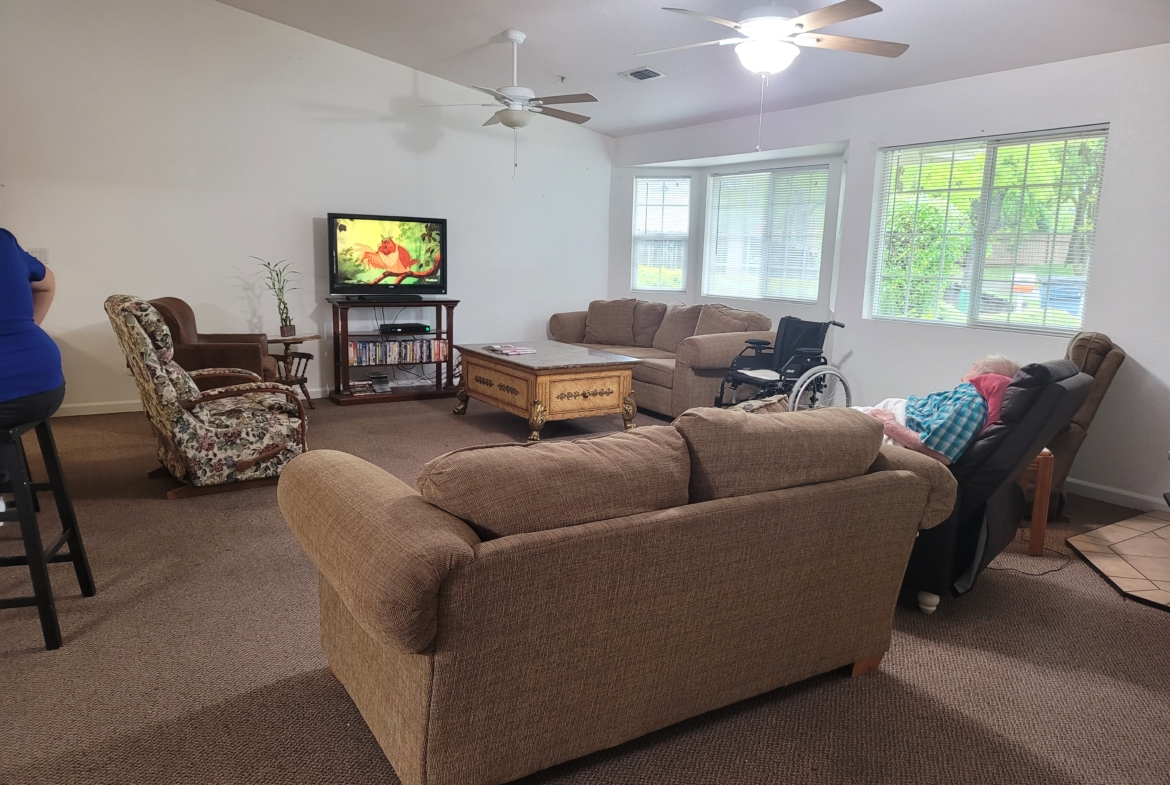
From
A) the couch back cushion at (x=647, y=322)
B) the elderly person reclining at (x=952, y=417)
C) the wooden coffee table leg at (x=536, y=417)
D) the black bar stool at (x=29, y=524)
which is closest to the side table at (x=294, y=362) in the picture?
the wooden coffee table leg at (x=536, y=417)

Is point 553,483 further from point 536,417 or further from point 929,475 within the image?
point 536,417

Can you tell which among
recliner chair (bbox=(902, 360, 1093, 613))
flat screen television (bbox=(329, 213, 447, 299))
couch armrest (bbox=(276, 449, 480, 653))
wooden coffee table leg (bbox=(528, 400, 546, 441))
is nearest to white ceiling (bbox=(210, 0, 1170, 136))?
flat screen television (bbox=(329, 213, 447, 299))

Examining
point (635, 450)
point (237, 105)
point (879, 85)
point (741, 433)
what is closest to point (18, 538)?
point (635, 450)

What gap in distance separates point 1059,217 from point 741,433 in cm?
371

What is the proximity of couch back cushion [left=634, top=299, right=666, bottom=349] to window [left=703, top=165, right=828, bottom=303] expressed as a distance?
0.83 meters

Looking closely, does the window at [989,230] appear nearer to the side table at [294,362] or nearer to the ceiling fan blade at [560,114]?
the ceiling fan blade at [560,114]

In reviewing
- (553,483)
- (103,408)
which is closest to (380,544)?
(553,483)

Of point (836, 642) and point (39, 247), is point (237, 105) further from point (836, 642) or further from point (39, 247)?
point (836, 642)

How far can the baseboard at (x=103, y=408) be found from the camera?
17.5ft

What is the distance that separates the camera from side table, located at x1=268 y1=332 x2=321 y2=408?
5571mm

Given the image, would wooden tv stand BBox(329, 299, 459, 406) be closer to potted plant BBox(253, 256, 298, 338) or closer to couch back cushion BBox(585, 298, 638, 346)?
potted plant BBox(253, 256, 298, 338)

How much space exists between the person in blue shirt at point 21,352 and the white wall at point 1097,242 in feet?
15.9

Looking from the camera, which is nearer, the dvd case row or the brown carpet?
the brown carpet

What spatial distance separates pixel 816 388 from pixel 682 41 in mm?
2498
